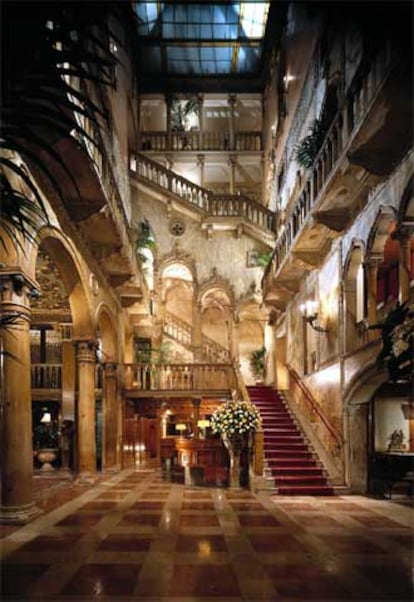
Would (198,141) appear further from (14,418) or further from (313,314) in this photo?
(14,418)

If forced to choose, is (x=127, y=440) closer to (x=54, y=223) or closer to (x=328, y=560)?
(x=54, y=223)

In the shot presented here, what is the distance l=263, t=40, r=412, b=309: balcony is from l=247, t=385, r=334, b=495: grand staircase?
4663mm

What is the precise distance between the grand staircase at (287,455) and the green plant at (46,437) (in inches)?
270

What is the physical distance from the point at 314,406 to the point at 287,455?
4.68 feet

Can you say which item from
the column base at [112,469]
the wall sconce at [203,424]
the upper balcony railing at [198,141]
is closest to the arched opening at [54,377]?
the column base at [112,469]

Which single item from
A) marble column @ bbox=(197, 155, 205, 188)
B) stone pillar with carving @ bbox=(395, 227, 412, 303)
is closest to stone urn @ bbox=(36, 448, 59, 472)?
stone pillar with carving @ bbox=(395, 227, 412, 303)

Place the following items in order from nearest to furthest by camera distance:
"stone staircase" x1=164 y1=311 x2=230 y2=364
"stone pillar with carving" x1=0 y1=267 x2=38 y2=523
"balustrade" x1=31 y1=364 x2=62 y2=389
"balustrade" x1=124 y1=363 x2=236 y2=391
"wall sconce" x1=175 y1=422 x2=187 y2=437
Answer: "stone pillar with carving" x1=0 y1=267 x2=38 y2=523 < "balustrade" x1=124 y1=363 x2=236 y2=391 < "balustrade" x1=31 y1=364 x2=62 y2=389 < "wall sconce" x1=175 y1=422 x2=187 y2=437 < "stone staircase" x1=164 y1=311 x2=230 y2=364

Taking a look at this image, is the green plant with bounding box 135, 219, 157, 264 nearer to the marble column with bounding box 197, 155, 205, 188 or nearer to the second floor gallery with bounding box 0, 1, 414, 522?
the second floor gallery with bounding box 0, 1, 414, 522

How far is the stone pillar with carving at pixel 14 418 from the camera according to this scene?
348 inches

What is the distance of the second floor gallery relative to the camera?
6.85m

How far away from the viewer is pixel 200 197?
25.1 meters

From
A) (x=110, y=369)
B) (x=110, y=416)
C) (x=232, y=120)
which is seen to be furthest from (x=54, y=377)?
(x=232, y=120)

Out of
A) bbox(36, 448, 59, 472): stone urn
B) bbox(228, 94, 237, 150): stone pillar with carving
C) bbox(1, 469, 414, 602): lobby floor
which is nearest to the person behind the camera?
bbox(1, 469, 414, 602): lobby floor

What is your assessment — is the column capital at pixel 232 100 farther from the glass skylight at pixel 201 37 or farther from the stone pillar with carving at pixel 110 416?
the stone pillar with carving at pixel 110 416
